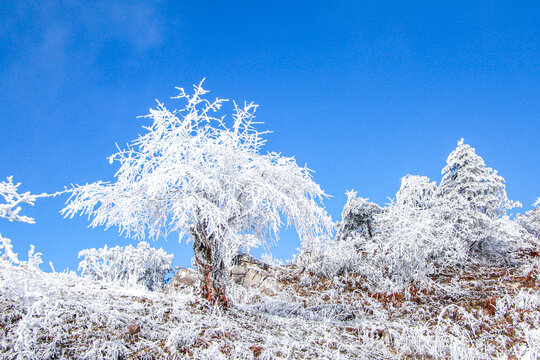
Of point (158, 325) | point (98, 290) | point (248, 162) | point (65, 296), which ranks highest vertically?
point (248, 162)

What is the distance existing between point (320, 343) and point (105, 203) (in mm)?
5949

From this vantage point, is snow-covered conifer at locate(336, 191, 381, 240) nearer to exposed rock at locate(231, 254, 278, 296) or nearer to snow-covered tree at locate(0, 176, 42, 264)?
exposed rock at locate(231, 254, 278, 296)

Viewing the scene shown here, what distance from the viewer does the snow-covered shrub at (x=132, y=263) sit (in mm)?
18219

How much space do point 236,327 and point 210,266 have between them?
6.28ft

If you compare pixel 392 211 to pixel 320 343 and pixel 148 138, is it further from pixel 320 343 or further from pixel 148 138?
pixel 148 138

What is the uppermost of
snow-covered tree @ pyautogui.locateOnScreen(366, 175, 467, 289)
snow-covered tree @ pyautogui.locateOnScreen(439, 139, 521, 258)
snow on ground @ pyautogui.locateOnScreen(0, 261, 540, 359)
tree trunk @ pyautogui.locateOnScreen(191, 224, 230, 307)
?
snow-covered tree @ pyautogui.locateOnScreen(439, 139, 521, 258)

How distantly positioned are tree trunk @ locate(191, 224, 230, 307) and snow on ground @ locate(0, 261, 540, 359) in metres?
0.33

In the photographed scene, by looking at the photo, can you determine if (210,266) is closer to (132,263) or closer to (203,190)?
(203,190)

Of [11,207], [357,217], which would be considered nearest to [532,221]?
[357,217]

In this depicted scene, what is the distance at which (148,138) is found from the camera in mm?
9195

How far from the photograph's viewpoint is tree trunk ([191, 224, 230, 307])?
8664mm

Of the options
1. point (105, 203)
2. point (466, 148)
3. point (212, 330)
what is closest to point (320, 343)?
point (212, 330)

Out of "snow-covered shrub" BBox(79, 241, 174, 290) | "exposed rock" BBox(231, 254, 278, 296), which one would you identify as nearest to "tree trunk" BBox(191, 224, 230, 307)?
"exposed rock" BBox(231, 254, 278, 296)

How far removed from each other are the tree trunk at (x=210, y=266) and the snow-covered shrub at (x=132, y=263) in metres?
10.6
